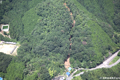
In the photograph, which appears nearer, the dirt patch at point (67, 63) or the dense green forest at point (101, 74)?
the dense green forest at point (101, 74)

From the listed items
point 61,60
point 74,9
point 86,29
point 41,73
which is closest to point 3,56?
point 41,73

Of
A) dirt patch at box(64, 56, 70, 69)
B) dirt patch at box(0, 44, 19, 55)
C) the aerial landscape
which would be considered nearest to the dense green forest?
the aerial landscape

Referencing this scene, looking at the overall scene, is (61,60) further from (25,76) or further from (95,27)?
(95,27)

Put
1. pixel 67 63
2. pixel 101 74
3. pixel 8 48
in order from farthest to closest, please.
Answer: pixel 67 63 → pixel 8 48 → pixel 101 74

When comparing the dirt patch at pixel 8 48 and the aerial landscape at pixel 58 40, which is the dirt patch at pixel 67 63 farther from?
the dirt patch at pixel 8 48

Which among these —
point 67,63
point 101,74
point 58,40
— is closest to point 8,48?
point 58,40

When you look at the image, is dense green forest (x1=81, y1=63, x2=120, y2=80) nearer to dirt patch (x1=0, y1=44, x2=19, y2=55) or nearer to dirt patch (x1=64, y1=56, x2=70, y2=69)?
dirt patch (x1=64, y1=56, x2=70, y2=69)

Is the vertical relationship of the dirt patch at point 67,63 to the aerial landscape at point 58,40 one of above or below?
below

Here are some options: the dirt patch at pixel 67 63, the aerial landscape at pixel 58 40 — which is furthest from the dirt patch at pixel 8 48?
the dirt patch at pixel 67 63

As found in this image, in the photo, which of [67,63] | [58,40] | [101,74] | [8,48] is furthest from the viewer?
[58,40]

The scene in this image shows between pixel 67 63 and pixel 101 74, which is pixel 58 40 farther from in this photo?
pixel 101 74
